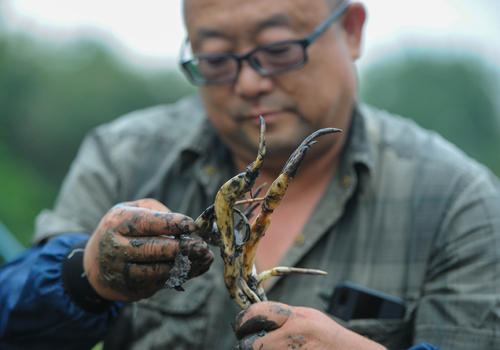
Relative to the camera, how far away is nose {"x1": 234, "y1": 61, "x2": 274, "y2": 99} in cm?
152

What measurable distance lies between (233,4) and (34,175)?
12.0 m

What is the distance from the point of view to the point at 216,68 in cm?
159

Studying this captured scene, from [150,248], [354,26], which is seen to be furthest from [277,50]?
[150,248]

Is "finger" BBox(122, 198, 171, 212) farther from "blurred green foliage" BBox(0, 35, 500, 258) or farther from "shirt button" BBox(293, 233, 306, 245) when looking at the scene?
"blurred green foliage" BBox(0, 35, 500, 258)

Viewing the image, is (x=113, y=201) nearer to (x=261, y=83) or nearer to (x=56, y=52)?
(x=261, y=83)

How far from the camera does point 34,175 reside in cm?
1205

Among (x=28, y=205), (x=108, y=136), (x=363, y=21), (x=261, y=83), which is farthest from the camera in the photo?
(x=28, y=205)

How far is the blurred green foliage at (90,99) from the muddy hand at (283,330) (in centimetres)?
931

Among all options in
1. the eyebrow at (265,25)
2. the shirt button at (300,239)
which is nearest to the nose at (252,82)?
the eyebrow at (265,25)

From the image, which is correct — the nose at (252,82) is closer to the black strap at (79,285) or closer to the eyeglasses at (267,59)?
the eyeglasses at (267,59)

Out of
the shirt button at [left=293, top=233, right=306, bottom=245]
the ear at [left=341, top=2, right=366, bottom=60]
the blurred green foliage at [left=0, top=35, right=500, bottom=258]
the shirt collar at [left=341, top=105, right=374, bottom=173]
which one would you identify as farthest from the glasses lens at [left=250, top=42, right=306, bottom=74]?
the blurred green foliage at [left=0, top=35, right=500, bottom=258]

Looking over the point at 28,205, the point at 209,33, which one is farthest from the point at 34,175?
the point at 209,33

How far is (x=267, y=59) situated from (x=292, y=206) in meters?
0.59

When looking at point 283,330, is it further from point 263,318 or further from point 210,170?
point 210,170
